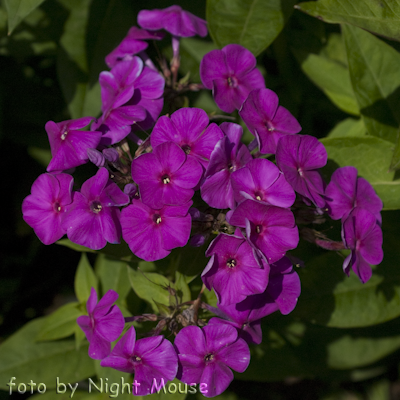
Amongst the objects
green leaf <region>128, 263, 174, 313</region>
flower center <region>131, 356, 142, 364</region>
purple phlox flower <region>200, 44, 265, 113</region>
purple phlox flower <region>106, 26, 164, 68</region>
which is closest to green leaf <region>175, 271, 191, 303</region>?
green leaf <region>128, 263, 174, 313</region>

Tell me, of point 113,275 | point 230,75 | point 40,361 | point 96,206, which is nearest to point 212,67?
point 230,75

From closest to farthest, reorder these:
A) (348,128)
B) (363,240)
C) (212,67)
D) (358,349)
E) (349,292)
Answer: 1. (363,240)
2. (212,67)
3. (349,292)
4. (348,128)
5. (358,349)

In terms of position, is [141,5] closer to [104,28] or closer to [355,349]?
[104,28]

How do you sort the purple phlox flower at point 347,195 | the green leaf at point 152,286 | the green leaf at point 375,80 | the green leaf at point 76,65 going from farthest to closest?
the green leaf at point 76,65 → the green leaf at point 375,80 → the green leaf at point 152,286 → the purple phlox flower at point 347,195

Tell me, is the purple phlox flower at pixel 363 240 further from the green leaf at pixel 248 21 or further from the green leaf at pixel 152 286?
the green leaf at pixel 248 21

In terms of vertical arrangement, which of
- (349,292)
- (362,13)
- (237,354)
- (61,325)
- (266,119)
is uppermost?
(362,13)

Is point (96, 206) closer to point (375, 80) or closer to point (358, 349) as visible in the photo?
point (375, 80)

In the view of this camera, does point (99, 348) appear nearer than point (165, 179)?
No

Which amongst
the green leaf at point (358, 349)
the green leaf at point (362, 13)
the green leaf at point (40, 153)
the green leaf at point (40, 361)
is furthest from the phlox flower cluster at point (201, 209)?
the green leaf at point (358, 349)
